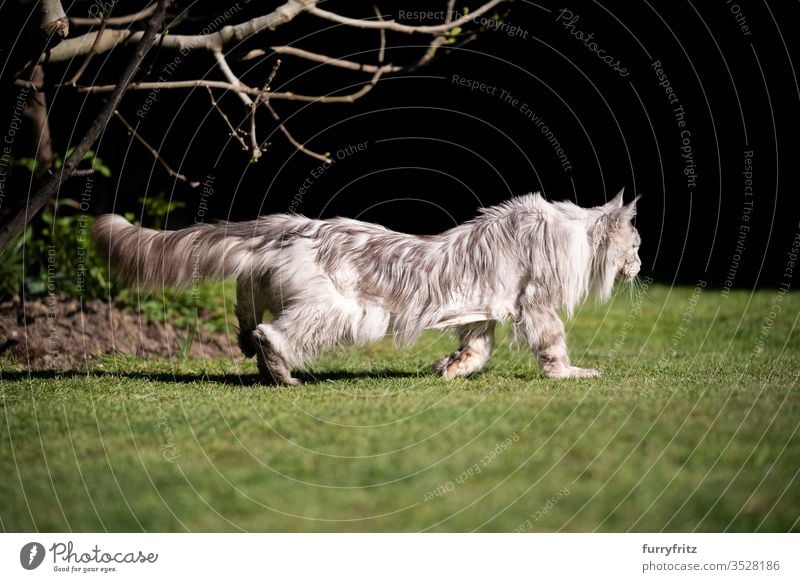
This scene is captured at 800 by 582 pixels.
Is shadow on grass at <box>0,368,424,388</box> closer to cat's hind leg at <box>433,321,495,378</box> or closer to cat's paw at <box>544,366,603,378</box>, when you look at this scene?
cat's hind leg at <box>433,321,495,378</box>

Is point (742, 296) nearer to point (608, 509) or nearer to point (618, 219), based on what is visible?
point (618, 219)

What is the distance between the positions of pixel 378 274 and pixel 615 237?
209cm

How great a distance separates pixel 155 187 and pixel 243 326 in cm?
682

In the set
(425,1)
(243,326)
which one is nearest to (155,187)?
(425,1)

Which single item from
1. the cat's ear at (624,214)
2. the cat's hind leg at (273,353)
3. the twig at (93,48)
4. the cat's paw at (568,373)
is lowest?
the cat's hind leg at (273,353)

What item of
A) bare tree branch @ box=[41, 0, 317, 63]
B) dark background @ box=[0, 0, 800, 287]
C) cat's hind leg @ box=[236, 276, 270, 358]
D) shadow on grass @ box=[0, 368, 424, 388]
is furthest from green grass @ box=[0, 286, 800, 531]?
dark background @ box=[0, 0, 800, 287]

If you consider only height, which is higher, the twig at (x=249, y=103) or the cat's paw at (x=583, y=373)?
the twig at (x=249, y=103)

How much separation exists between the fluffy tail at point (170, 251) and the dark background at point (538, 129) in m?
5.48

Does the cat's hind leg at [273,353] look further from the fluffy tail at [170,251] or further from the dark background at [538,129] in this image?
the dark background at [538,129]

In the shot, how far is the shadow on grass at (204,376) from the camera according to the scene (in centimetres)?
736

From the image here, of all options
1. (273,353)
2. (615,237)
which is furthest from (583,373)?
(273,353)

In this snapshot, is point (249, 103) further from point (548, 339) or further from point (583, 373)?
point (583, 373)

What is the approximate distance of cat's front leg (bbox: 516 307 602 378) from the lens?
716 cm
